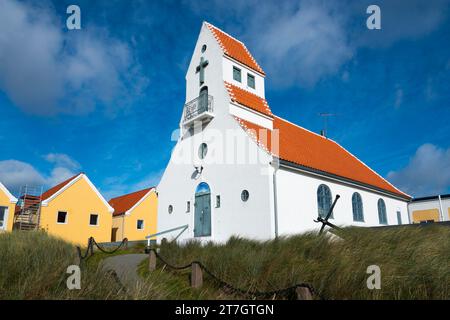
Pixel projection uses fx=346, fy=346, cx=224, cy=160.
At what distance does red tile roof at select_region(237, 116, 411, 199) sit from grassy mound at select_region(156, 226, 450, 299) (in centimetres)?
687

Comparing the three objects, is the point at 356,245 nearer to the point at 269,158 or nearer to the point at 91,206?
the point at 269,158

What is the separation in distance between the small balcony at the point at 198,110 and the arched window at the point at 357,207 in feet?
31.8

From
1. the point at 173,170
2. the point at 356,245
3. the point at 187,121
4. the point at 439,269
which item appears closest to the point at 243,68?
the point at 187,121

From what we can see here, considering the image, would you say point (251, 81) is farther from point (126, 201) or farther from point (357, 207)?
point (126, 201)

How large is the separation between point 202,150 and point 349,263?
41.1 ft

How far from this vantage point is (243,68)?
806 inches

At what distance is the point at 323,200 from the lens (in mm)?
17812

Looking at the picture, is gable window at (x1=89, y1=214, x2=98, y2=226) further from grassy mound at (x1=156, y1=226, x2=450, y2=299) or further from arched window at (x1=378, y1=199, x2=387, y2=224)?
arched window at (x1=378, y1=199, x2=387, y2=224)

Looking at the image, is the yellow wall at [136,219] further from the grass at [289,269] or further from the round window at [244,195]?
the grass at [289,269]

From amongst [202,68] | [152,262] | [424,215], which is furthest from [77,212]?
[424,215]

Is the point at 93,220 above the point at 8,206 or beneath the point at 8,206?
beneath

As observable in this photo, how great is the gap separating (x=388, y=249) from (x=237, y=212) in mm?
8623
